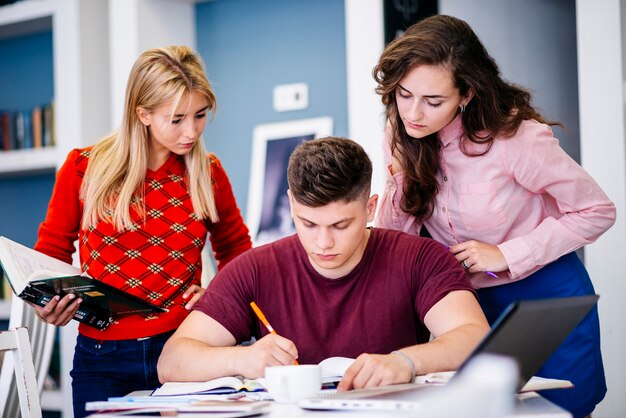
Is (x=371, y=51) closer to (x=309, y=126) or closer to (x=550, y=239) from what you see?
(x=309, y=126)

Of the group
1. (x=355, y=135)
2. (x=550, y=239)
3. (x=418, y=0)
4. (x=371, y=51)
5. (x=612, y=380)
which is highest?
(x=418, y=0)

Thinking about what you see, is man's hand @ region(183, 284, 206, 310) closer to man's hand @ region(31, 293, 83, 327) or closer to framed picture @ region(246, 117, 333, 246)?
man's hand @ region(31, 293, 83, 327)

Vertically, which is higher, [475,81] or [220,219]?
[475,81]

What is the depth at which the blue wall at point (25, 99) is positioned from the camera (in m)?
4.09

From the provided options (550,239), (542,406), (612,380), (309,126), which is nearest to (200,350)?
(542,406)

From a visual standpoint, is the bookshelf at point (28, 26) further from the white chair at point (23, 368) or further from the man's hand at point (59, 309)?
the white chair at point (23, 368)

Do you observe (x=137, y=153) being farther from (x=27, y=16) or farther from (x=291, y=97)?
(x=27, y=16)

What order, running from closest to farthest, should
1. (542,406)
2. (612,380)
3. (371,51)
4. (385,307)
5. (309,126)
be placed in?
(542,406) → (385,307) → (612,380) → (371,51) → (309,126)

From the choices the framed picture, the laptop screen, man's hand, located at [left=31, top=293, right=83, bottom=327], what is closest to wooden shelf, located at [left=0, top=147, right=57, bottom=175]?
the framed picture

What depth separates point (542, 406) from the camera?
1.07 meters

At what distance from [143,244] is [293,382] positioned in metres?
0.95

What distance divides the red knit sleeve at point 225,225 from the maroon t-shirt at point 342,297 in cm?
48

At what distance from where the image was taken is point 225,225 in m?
2.25

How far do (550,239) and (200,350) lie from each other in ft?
2.83
